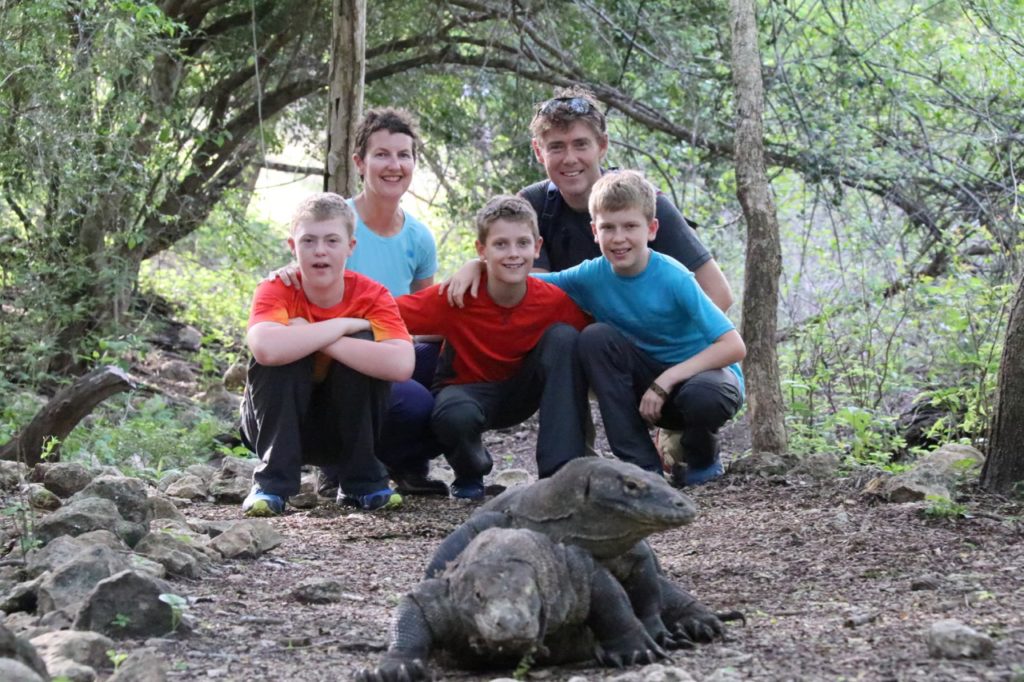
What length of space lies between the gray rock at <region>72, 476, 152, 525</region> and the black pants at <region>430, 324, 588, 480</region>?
149 centimetres

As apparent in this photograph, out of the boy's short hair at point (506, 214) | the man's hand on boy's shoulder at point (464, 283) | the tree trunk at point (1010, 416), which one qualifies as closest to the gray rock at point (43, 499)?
the man's hand on boy's shoulder at point (464, 283)

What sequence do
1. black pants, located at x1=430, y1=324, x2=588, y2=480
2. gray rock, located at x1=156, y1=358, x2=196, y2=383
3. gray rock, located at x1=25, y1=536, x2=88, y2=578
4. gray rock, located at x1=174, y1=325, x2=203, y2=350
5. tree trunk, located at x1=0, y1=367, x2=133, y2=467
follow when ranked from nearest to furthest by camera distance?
gray rock, located at x1=25, y1=536, x2=88, y2=578 < black pants, located at x1=430, y1=324, x2=588, y2=480 < tree trunk, located at x1=0, y1=367, x2=133, y2=467 < gray rock, located at x1=156, y1=358, x2=196, y2=383 < gray rock, located at x1=174, y1=325, x2=203, y2=350

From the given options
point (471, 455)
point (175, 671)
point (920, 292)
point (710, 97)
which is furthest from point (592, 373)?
point (710, 97)

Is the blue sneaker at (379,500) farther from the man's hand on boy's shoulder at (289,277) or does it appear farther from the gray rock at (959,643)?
the gray rock at (959,643)

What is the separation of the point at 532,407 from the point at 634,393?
1.51 feet

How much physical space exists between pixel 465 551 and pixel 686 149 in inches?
258

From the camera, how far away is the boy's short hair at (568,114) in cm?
549

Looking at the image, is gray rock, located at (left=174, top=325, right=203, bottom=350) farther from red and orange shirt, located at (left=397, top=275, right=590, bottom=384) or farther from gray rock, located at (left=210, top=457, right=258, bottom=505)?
red and orange shirt, located at (left=397, top=275, right=590, bottom=384)

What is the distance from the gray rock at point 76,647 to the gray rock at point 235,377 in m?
6.87

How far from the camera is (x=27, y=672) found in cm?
234

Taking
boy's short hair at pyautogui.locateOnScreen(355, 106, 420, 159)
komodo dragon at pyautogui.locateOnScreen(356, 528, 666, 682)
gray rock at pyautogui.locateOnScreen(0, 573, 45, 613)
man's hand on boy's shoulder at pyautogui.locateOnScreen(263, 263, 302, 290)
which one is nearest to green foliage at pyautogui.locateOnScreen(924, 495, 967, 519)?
komodo dragon at pyautogui.locateOnScreen(356, 528, 666, 682)

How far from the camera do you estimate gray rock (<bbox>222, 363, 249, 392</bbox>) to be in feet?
31.5

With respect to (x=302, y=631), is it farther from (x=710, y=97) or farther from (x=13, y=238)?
(x=710, y=97)

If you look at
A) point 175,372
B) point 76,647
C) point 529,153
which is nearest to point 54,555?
point 76,647
